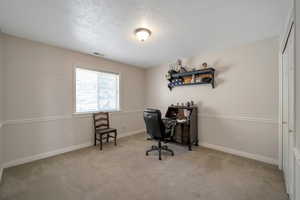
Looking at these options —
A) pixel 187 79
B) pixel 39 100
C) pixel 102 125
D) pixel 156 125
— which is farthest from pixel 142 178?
pixel 187 79

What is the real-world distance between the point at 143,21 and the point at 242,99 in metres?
2.62

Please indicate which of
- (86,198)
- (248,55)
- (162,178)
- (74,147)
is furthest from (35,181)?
(248,55)

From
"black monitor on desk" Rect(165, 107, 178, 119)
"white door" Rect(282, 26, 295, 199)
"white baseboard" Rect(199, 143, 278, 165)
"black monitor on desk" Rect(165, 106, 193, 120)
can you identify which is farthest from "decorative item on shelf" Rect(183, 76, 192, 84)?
"white door" Rect(282, 26, 295, 199)

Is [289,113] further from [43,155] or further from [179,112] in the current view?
[43,155]

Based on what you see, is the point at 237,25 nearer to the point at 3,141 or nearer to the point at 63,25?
the point at 63,25

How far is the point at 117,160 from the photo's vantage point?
9.10ft

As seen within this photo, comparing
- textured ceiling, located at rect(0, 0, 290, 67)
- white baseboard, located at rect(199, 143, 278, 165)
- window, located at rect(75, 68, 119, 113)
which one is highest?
Result: textured ceiling, located at rect(0, 0, 290, 67)

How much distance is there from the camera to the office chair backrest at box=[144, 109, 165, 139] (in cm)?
273

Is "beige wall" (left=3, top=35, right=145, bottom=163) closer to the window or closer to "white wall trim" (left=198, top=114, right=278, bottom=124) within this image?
the window

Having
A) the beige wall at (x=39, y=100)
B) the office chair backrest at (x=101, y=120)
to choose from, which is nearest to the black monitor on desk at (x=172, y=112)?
the office chair backrest at (x=101, y=120)

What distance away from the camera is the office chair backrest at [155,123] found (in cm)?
273

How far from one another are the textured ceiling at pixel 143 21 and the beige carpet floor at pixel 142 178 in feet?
8.03

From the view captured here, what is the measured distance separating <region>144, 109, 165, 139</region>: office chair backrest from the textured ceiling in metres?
1.50

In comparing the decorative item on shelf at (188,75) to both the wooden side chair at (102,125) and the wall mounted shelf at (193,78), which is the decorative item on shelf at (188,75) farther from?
the wooden side chair at (102,125)
